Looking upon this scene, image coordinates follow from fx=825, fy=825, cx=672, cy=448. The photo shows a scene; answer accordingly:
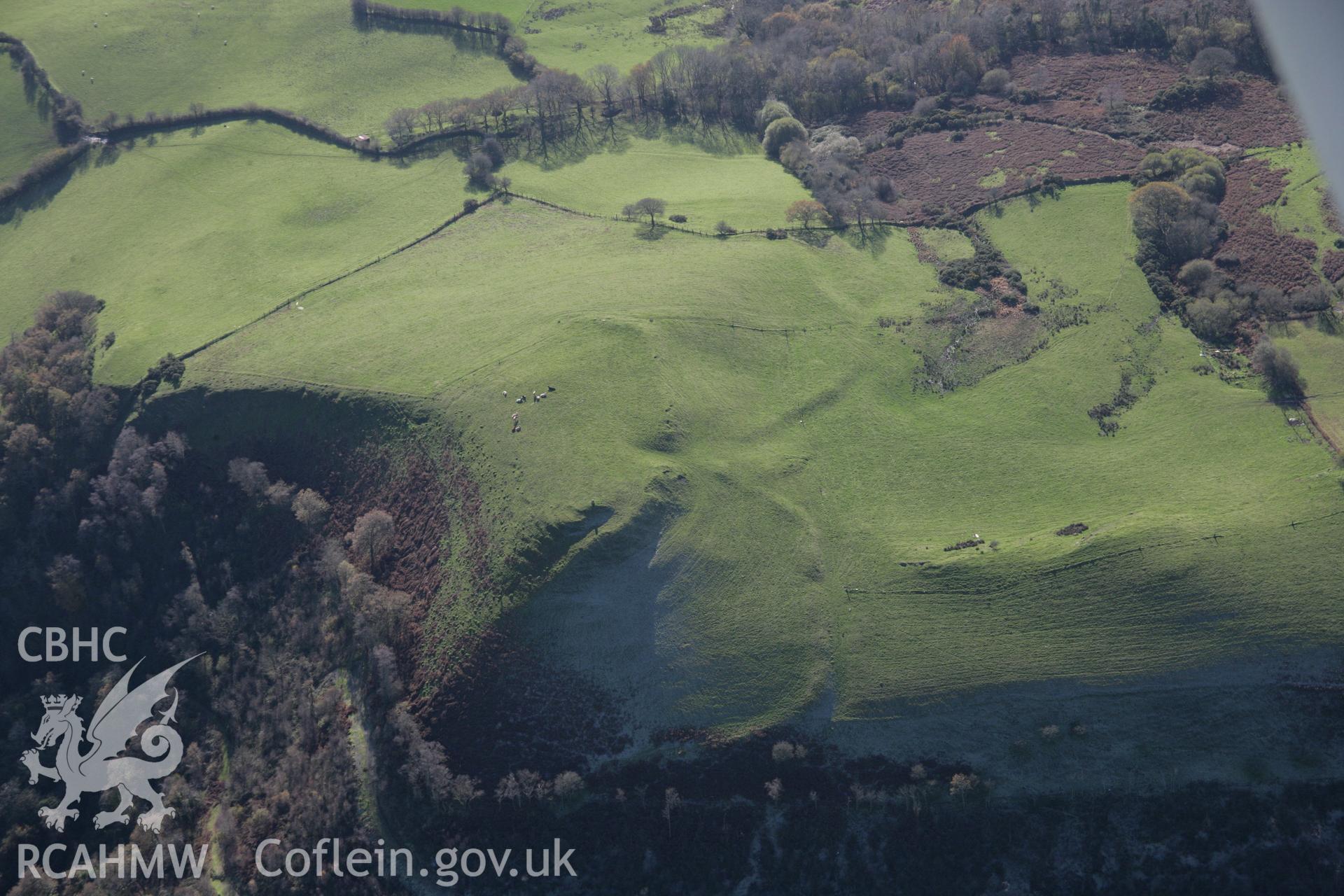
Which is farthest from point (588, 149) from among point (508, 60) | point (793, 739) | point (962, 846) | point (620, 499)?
point (962, 846)

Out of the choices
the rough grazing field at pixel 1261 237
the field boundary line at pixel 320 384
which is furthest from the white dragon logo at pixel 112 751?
the rough grazing field at pixel 1261 237

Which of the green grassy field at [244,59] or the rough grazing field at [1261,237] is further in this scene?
the green grassy field at [244,59]

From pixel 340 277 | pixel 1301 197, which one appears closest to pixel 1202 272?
pixel 1301 197

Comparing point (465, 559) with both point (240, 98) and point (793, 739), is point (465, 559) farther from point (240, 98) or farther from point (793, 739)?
point (240, 98)

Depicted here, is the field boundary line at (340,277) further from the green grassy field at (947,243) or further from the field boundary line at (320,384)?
the green grassy field at (947,243)

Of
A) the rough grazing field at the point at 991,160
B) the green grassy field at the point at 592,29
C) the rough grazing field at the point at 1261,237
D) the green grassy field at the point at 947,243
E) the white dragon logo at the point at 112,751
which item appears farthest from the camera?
the green grassy field at the point at 592,29

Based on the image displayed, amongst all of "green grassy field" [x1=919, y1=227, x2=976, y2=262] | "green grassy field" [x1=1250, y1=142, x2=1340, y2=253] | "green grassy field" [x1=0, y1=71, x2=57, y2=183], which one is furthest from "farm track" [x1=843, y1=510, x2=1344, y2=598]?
"green grassy field" [x1=0, y1=71, x2=57, y2=183]

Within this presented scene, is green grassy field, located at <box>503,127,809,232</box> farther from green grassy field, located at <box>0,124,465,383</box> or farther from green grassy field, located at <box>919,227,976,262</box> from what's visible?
green grassy field, located at <box>919,227,976,262</box>

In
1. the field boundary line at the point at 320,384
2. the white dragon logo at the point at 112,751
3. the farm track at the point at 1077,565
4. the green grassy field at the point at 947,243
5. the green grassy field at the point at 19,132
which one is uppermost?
the green grassy field at the point at 19,132
